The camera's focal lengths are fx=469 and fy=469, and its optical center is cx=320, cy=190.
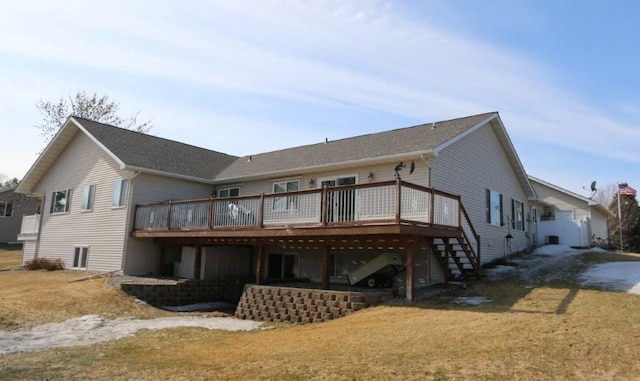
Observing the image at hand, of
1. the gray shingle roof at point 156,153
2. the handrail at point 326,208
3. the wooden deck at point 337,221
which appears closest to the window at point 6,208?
the gray shingle roof at point 156,153

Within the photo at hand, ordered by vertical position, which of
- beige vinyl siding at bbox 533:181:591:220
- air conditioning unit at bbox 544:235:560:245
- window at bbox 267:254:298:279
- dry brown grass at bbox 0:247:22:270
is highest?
beige vinyl siding at bbox 533:181:591:220

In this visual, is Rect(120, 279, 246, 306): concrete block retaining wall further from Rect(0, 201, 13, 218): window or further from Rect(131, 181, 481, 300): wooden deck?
Rect(0, 201, 13, 218): window

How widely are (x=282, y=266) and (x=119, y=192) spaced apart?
308 inches

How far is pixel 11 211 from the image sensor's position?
4325 centimetres

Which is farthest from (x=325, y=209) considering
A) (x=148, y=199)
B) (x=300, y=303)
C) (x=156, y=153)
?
(x=156, y=153)

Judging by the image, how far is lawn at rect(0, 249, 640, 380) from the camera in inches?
250

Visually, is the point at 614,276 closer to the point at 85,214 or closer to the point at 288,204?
the point at 288,204

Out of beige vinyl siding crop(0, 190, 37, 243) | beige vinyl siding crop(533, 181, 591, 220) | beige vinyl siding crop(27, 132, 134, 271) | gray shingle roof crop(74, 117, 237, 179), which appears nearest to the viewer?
beige vinyl siding crop(27, 132, 134, 271)

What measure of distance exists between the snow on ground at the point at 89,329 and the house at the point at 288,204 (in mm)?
3117

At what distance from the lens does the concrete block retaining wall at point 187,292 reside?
15.8m

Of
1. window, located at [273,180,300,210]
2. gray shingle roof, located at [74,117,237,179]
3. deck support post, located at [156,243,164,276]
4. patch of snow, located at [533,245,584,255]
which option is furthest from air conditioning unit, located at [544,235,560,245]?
deck support post, located at [156,243,164,276]

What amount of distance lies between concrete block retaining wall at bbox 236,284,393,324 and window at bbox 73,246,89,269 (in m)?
10.7

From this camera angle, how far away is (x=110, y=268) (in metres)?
19.8

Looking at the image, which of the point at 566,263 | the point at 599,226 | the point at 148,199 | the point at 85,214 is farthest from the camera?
the point at 599,226
